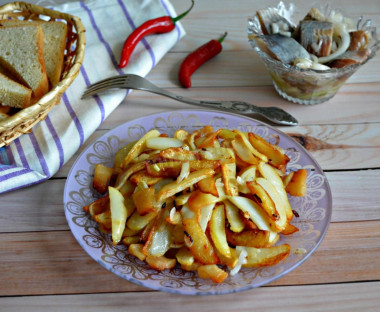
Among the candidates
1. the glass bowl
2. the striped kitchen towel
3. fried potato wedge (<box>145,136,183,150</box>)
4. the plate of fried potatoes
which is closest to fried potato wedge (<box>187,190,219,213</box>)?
the plate of fried potatoes

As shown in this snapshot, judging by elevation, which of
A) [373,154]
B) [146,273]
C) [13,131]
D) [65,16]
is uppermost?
[65,16]

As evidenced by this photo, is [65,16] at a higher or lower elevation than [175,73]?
higher

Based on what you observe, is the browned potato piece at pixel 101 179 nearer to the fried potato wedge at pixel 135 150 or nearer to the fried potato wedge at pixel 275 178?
the fried potato wedge at pixel 135 150

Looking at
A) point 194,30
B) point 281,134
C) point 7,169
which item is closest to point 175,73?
point 194,30

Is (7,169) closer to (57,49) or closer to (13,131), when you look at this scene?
(13,131)

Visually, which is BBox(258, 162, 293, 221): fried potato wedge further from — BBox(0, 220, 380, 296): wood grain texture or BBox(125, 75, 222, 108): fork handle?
BBox(125, 75, 222, 108): fork handle

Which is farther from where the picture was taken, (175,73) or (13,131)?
(175,73)

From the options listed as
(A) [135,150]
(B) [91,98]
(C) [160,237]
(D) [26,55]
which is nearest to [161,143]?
(A) [135,150]
